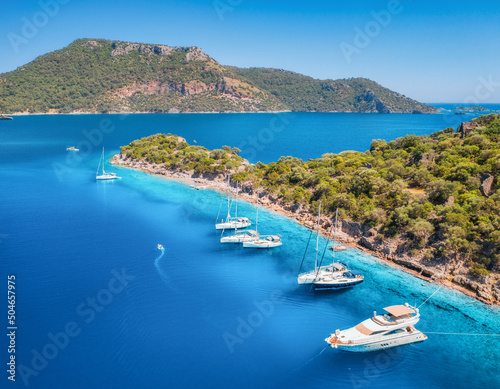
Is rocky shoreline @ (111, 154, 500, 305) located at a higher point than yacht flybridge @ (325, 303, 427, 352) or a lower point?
higher

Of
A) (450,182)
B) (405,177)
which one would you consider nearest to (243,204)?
(405,177)

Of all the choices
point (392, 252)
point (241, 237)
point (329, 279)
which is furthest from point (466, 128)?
point (241, 237)

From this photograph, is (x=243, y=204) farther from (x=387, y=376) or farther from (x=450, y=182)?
(x=387, y=376)

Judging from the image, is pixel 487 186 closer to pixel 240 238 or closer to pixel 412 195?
pixel 412 195

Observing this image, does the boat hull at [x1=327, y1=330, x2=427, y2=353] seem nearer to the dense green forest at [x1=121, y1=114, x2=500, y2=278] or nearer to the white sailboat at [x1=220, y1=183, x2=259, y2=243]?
the dense green forest at [x1=121, y1=114, x2=500, y2=278]

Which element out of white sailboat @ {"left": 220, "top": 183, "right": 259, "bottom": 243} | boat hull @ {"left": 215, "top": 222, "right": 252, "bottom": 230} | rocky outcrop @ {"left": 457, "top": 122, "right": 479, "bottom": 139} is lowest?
white sailboat @ {"left": 220, "top": 183, "right": 259, "bottom": 243}

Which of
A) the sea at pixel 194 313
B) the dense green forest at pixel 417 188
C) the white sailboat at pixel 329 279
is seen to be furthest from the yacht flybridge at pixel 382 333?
the dense green forest at pixel 417 188

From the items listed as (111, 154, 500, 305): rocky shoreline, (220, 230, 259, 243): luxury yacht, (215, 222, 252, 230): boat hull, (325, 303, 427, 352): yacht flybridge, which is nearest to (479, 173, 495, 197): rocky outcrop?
(111, 154, 500, 305): rocky shoreline

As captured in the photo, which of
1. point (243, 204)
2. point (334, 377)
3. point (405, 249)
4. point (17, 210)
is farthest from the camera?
point (243, 204)
